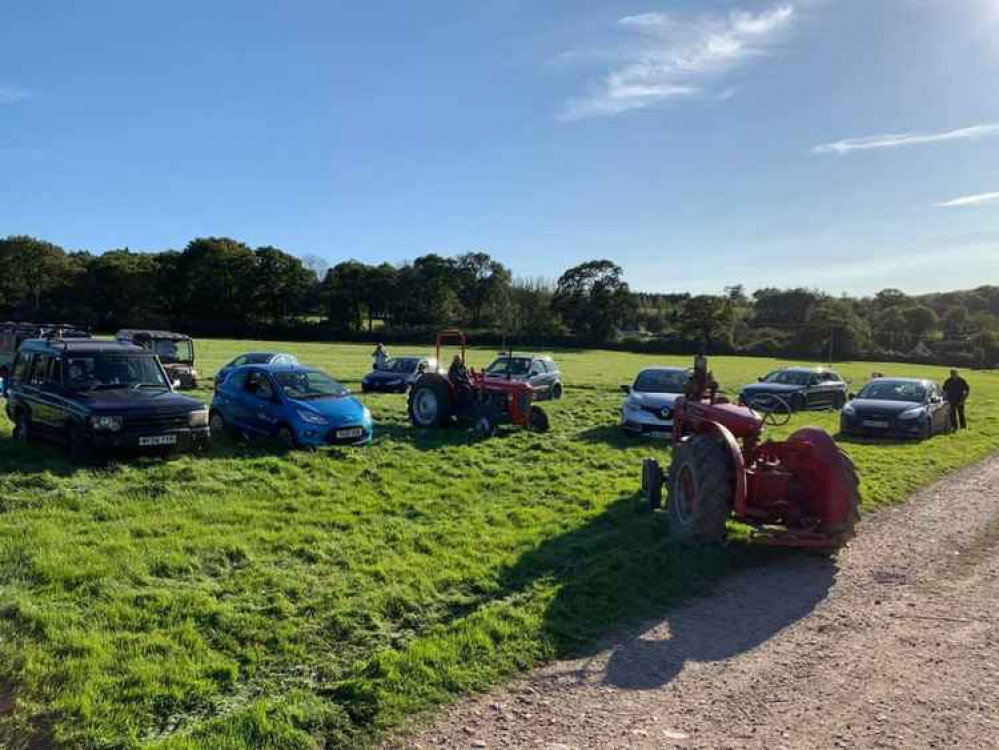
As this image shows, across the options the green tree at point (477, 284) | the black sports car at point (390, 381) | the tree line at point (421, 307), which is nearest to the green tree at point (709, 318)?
the tree line at point (421, 307)

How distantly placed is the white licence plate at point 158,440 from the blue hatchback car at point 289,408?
6.89 ft

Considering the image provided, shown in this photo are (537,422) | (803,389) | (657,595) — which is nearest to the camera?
(657,595)

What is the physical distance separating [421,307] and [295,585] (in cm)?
8443

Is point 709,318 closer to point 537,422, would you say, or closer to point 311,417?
point 537,422

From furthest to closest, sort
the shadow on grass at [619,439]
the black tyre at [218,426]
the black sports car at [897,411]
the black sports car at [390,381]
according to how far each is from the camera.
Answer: the black sports car at [390,381]
the black sports car at [897,411]
the shadow on grass at [619,439]
the black tyre at [218,426]

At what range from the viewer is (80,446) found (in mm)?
9766

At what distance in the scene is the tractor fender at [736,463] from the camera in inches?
276

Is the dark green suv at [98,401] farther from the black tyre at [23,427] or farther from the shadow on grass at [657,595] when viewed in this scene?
the shadow on grass at [657,595]

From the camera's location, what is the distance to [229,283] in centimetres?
8069

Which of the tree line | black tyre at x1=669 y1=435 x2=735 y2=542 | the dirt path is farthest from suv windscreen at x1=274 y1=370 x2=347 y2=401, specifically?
the tree line

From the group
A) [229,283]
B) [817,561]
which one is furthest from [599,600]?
Result: [229,283]

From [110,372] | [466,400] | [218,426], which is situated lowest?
[218,426]

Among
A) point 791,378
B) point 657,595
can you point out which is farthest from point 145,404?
point 791,378

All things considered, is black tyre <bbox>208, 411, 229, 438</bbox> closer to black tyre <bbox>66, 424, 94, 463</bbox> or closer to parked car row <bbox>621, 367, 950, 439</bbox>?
black tyre <bbox>66, 424, 94, 463</bbox>
